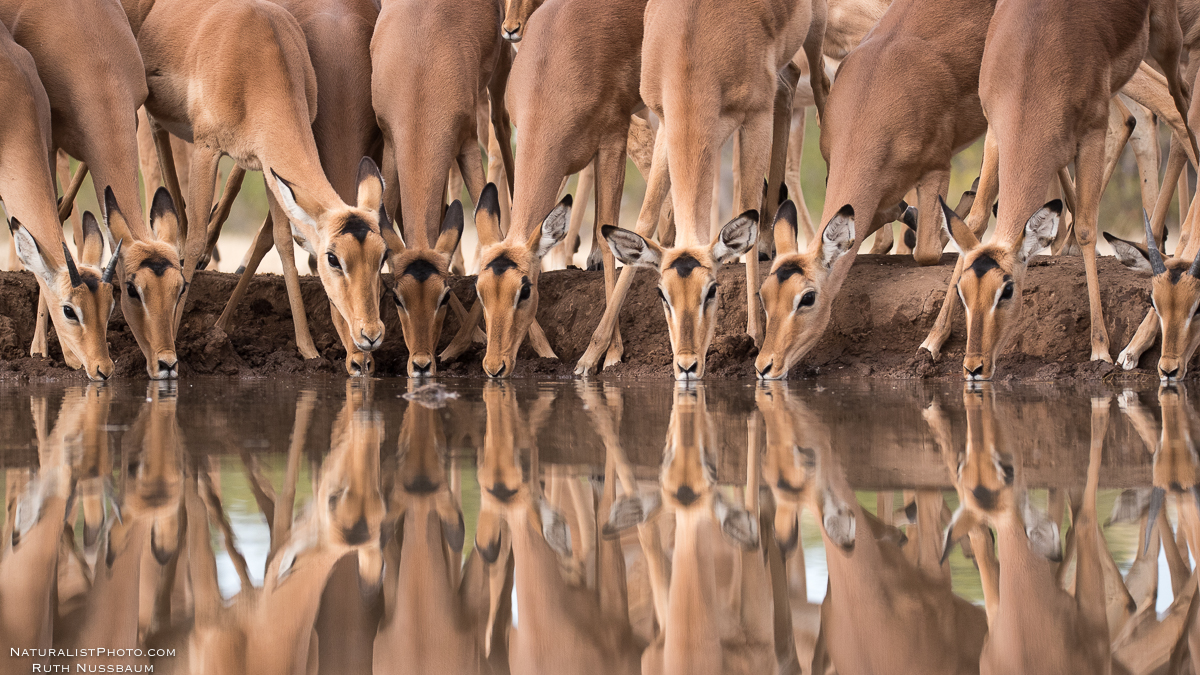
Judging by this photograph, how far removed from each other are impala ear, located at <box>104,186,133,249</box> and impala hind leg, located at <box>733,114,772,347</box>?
528 cm

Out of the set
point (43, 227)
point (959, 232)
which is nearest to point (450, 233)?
point (43, 227)

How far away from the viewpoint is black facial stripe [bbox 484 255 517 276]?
945 cm

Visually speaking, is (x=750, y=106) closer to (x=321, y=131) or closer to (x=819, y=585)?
(x=321, y=131)

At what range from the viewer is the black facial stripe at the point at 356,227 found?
30.8 feet

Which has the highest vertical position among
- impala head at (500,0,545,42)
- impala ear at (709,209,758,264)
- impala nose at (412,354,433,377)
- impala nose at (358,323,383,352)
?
impala head at (500,0,545,42)

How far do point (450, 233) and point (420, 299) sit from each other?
2.52ft

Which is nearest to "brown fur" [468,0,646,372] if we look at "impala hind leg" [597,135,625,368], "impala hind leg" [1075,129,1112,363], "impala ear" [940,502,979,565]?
"impala hind leg" [597,135,625,368]

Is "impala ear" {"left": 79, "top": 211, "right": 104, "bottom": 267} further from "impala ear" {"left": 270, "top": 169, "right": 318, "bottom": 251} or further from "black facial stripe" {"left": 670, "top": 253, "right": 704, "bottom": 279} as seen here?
"black facial stripe" {"left": 670, "top": 253, "right": 704, "bottom": 279}

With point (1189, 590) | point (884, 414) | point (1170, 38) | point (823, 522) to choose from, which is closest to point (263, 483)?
point (823, 522)

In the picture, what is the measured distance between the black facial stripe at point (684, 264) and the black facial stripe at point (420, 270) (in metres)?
2.09

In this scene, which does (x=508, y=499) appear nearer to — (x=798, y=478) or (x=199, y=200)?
(x=798, y=478)

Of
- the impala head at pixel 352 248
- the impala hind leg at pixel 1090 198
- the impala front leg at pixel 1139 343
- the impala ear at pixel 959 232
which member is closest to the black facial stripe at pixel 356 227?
the impala head at pixel 352 248

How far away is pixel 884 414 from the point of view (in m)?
6.13

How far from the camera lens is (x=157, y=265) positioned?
9.60m
